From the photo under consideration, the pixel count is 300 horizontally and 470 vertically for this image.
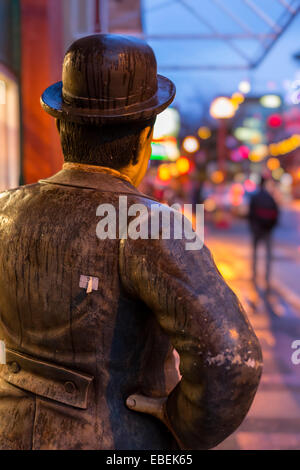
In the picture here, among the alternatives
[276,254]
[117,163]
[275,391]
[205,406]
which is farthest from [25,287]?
[276,254]

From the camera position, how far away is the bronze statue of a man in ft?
3.99

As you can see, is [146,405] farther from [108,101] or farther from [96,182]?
[108,101]

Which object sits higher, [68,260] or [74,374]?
[68,260]

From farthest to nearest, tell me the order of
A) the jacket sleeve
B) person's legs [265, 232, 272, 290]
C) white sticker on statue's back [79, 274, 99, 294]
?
person's legs [265, 232, 272, 290] < white sticker on statue's back [79, 274, 99, 294] < the jacket sleeve

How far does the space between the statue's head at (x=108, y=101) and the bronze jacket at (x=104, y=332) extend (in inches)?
3.2

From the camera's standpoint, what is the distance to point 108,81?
1.34 meters

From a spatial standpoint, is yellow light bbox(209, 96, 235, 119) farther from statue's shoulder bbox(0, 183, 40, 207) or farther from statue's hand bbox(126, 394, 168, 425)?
statue's hand bbox(126, 394, 168, 425)

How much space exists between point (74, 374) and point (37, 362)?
0.39 feet

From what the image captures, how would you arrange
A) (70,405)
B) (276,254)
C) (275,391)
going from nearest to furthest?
(70,405), (275,391), (276,254)

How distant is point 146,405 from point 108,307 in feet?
0.90

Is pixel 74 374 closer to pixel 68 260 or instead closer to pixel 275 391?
pixel 68 260

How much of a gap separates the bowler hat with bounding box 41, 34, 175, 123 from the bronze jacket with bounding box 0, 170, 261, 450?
0.57ft

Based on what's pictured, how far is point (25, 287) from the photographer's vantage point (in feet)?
4.54

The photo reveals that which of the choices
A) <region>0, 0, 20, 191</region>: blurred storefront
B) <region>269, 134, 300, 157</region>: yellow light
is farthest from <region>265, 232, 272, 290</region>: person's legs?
<region>269, 134, 300, 157</region>: yellow light
